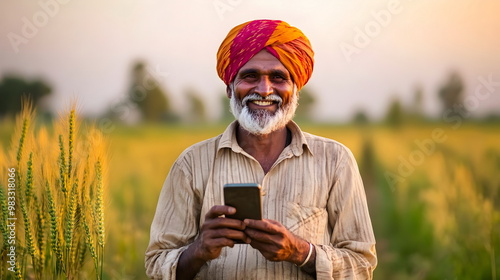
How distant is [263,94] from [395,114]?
2911mm

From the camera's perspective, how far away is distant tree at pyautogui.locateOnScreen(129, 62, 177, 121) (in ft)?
15.8

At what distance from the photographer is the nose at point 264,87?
2727mm

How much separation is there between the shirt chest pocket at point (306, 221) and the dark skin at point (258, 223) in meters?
0.14

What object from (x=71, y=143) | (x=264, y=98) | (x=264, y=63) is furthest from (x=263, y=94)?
(x=71, y=143)

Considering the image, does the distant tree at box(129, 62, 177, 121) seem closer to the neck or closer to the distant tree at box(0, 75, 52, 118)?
the distant tree at box(0, 75, 52, 118)

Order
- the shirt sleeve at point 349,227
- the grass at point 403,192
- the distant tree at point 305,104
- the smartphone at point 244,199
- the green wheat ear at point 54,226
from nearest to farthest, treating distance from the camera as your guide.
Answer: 1. the smartphone at point 244,199
2. the green wheat ear at point 54,226
3. the shirt sleeve at point 349,227
4. the grass at point 403,192
5. the distant tree at point 305,104

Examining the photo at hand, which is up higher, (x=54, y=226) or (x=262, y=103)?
(x=262, y=103)

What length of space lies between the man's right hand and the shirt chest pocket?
31 centimetres

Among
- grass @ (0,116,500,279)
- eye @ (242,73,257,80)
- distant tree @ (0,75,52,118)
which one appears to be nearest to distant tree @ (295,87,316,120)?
grass @ (0,116,500,279)

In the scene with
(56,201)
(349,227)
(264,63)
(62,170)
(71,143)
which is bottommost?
(349,227)

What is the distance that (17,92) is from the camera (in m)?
4.57

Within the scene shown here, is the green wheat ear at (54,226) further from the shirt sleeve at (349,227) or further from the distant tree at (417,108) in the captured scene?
the distant tree at (417,108)

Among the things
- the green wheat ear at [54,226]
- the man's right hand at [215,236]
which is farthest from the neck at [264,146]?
the green wheat ear at [54,226]

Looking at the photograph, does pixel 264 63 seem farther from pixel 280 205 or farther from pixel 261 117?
pixel 280 205
